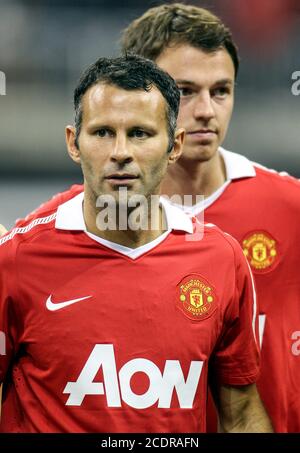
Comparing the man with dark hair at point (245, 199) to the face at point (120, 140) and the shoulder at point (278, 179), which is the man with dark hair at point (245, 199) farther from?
the face at point (120, 140)

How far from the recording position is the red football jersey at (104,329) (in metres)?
2.34

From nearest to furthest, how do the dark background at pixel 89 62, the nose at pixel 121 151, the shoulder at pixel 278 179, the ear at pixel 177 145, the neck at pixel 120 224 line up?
1. the nose at pixel 121 151
2. the neck at pixel 120 224
3. the ear at pixel 177 145
4. the shoulder at pixel 278 179
5. the dark background at pixel 89 62

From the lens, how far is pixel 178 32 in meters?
3.09

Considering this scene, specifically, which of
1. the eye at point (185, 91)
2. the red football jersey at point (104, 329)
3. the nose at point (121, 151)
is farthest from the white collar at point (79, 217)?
the eye at point (185, 91)

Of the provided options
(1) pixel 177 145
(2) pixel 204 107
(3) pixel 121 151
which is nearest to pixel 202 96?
(2) pixel 204 107

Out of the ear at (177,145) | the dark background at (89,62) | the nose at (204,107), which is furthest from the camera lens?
the dark background at (89,62)

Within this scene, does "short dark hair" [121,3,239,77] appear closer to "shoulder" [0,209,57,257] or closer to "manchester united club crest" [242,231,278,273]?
"manchester united club crest" [242,231,278,273]

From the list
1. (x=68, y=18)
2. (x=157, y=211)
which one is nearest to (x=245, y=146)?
(x=68, y=18)

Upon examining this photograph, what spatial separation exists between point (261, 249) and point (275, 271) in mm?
82

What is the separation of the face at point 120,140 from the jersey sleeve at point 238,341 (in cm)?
36

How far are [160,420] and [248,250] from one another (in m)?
0.78

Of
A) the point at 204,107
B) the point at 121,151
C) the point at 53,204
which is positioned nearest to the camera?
the point at 121,151

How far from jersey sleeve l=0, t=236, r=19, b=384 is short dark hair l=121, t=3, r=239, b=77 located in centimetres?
102

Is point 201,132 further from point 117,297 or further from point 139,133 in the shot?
point 117,297
